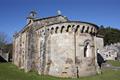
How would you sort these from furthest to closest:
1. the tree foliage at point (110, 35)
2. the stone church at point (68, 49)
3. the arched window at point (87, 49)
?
the tree foliage at point (110, 35), the arched window at point (87, 49), the stone church at point (68, 49)

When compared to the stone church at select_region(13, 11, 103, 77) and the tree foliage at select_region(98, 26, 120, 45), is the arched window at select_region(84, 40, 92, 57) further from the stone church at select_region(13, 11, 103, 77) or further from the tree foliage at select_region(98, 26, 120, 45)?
the tree foliage at select_region(98, 26, 120, 45)

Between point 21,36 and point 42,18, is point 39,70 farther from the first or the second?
point 21,36

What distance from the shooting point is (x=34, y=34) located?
36.5 m

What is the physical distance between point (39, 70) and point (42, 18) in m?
8.98

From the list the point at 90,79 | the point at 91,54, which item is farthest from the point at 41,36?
the point at 90,79

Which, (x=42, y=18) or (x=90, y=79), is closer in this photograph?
(x=90, y=79)

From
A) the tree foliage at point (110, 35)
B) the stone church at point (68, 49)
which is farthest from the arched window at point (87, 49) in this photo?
the tree foliage at point (110, 35)

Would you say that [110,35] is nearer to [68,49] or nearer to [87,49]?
[87,49]

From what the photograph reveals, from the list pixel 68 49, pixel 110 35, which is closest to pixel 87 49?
pixel 68 49

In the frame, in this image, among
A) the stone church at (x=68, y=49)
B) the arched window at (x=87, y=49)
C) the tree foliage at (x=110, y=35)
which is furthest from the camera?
the tree foliage at (x=110, y=35)

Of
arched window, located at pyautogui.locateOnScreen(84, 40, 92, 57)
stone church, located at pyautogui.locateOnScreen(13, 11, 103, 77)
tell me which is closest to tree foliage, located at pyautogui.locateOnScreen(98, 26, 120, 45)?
arched window, located at pyautogui.locateOnScreen(84, 40, 92, 57)

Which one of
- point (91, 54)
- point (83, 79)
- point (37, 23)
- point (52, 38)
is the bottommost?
point (83, 79)

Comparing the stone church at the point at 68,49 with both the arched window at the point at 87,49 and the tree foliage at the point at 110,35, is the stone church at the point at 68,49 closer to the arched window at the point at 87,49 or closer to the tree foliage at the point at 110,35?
the arched window at the point at 87,49

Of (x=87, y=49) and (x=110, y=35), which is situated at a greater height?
(x=110, y=35)
